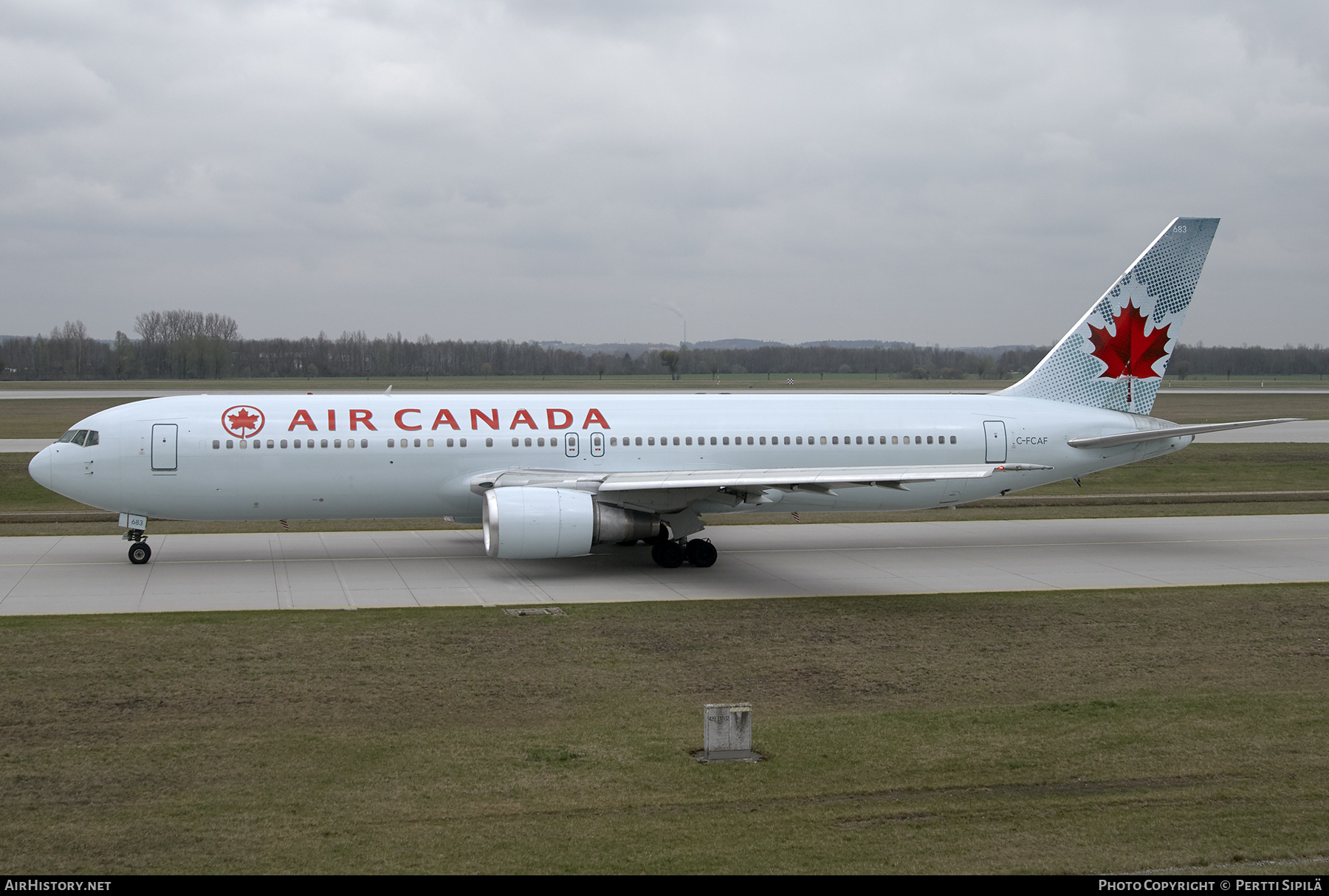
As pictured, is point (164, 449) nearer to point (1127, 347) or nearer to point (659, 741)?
point (659, 741)

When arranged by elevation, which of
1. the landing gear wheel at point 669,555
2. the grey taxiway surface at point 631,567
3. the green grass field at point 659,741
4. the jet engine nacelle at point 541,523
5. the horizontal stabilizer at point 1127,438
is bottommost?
the green grass field at point 659,741

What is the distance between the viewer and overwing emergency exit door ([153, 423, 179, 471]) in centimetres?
2456

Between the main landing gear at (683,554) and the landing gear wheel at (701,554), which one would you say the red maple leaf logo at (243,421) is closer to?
the main landing gear at (683,554)

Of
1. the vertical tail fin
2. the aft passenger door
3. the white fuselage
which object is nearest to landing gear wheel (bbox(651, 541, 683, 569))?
the white fuselage

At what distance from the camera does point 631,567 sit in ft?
84.4

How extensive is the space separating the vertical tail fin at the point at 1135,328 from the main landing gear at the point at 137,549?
73.0 ft

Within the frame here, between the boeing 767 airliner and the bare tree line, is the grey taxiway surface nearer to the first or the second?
the boeing 767 airliner

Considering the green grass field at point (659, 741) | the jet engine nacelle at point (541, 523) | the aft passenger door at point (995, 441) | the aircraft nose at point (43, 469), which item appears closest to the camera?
the green grass field at point (659, 741)

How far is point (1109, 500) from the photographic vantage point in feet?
123

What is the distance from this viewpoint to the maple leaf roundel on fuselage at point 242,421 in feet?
81.6

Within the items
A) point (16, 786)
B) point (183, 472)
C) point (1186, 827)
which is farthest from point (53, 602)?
point (1186, 827)

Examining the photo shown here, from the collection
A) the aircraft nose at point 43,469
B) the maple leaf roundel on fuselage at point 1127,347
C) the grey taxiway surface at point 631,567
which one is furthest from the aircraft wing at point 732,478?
the aircraft nose at point 43,469

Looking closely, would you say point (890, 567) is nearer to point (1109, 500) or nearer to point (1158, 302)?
point (1158, 302)
